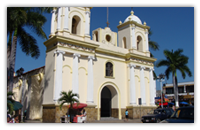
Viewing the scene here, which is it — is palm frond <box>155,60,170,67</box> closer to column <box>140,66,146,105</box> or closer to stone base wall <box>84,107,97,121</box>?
column <box>140,66,146,105</box>

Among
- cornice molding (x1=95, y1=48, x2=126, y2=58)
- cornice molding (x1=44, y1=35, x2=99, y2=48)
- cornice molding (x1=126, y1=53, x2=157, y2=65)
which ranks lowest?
cornice molding (x1=126, y1=53, x2=157, y2=65)

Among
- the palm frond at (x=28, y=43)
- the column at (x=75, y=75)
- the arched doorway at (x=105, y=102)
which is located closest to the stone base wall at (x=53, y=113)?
the column at (x=75, y=75)

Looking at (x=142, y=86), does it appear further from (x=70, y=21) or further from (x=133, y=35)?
(x=70, y=21)

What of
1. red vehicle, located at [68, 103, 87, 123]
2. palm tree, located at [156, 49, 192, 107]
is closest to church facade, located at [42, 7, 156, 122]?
red vehicle, located at [68, 103, 87, 123]

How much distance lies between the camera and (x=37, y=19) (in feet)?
63.2

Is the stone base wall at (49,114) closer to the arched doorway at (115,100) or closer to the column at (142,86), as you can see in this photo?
the arched doorway at (115,100)

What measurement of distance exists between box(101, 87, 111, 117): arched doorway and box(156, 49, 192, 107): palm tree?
45.6ft

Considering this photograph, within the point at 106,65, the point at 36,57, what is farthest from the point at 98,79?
the point at 36,57

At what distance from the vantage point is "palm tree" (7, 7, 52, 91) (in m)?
16.6

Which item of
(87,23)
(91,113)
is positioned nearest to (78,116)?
(91,113)

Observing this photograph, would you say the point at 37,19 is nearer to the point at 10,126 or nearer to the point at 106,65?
the point at 106,65

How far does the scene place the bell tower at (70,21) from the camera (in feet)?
68.6

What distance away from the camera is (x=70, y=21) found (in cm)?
2161

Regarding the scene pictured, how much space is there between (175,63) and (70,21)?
68.4ft
